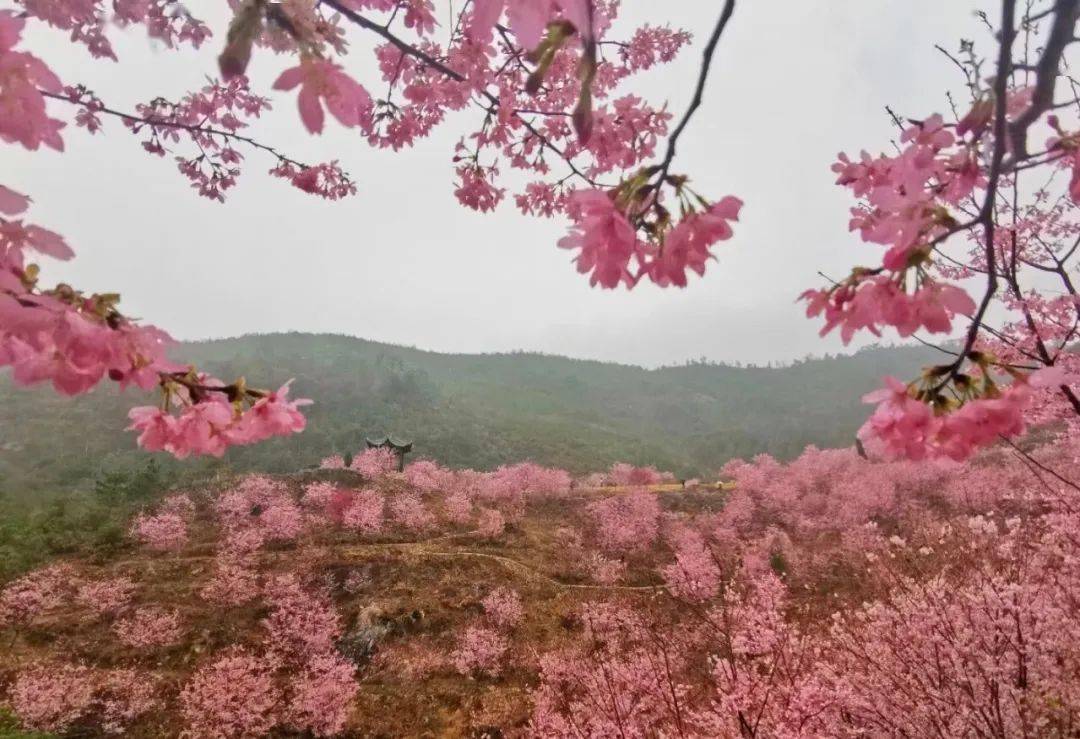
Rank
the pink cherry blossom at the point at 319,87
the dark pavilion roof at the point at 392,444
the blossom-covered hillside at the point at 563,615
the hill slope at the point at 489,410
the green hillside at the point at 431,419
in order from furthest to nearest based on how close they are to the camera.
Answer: the hill slope at the point at 489,410 < the dark pavilion roof at the point at 392,444 < the green hillside at the point at 431,419 < the blossom-covered hillside at the point at 563,615 < the pink cherry blossom at the point at 319,87

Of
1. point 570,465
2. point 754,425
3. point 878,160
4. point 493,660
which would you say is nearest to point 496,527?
point 493,660

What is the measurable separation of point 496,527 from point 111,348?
22.3m

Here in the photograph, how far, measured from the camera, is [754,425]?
86250 mm

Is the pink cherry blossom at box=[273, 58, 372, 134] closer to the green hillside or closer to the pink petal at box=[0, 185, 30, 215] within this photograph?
the pink petal at box=[0, 185, 30, 215]

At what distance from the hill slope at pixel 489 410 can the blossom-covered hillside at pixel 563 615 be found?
13083 mm

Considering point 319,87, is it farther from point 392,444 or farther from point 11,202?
point 392,444

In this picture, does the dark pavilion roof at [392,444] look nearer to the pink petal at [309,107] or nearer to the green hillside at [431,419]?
the green hillside at [431,419]

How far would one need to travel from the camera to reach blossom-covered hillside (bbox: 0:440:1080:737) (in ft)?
17.5

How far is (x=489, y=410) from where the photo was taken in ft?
264

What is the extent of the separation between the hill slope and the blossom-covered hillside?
42.9 ft

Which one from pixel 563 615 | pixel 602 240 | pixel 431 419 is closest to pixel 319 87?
pixel 602 240

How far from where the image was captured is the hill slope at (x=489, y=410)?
45875mm

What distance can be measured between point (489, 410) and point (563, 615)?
212 feet

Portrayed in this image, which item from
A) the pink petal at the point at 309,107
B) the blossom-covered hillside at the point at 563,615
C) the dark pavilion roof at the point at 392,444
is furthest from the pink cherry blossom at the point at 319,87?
the dark pavilion roof at the point at 392,444
